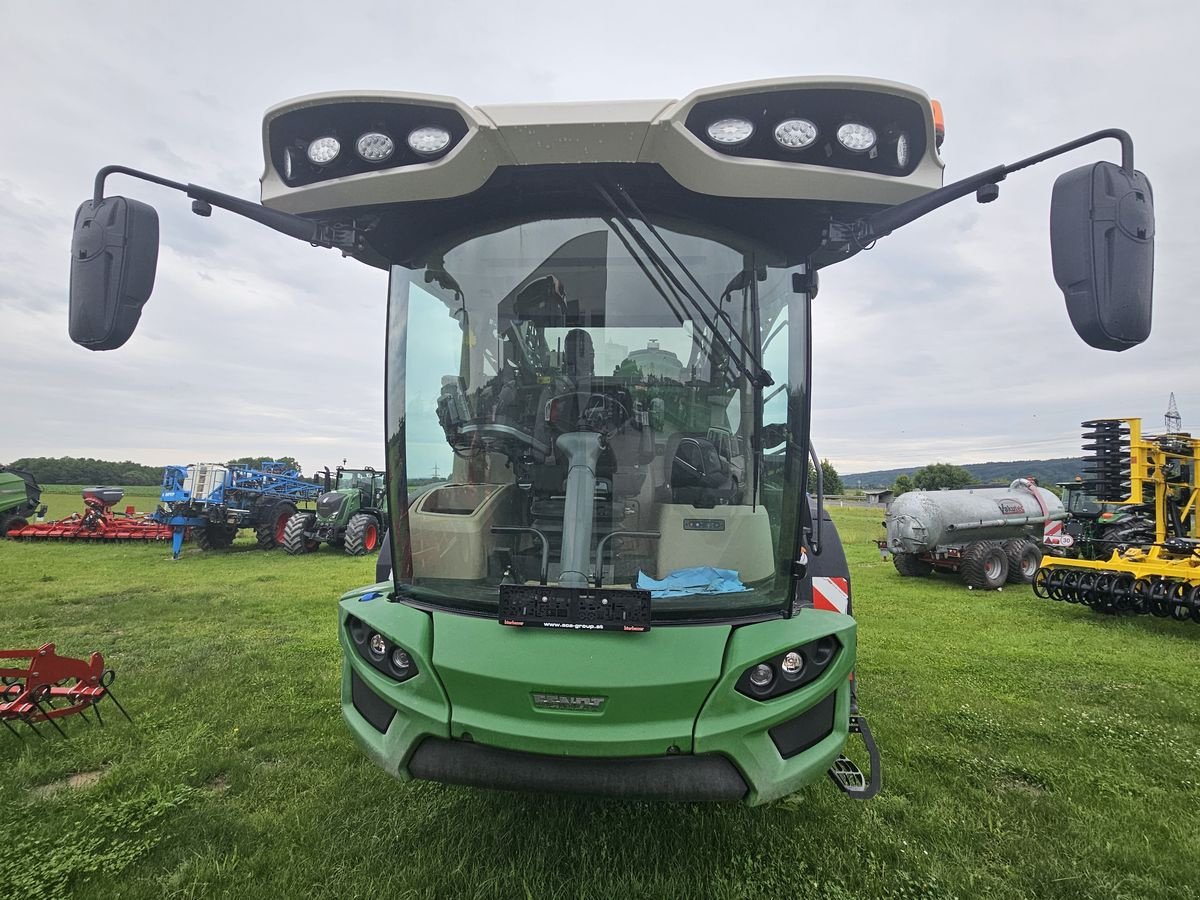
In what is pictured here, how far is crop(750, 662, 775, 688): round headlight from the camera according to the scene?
6.55 feet

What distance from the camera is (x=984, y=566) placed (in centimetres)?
1102

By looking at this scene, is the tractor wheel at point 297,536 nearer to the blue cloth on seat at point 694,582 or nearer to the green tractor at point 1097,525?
the blue cloth on seat at point 694,582

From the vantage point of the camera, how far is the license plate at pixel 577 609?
1.95 m

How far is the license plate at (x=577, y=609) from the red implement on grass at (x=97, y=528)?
58.4 ft

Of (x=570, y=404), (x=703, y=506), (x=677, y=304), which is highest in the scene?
(x=677, y=304)

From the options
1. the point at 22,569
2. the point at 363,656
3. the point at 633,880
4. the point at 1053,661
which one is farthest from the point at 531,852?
the point at 22,569

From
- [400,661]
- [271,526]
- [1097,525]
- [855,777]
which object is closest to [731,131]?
[400,661]

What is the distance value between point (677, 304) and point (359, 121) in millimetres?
1280

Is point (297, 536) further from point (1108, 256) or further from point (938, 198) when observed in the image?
point (1108, 256)

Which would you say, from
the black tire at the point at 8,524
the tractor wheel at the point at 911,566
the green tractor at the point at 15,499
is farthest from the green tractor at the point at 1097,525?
the green tractor at the point at 15,499

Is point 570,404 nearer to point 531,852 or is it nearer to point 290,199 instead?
point 290,199

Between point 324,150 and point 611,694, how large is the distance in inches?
82.1

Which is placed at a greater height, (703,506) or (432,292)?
(432,292)

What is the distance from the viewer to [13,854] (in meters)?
2.42
